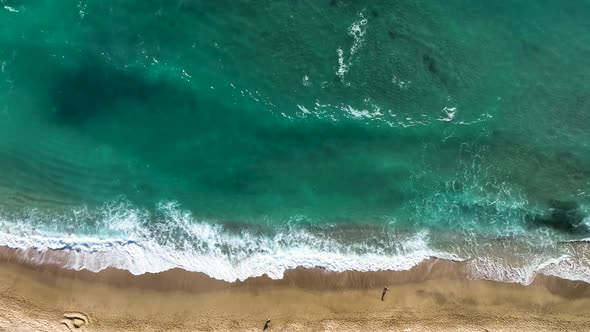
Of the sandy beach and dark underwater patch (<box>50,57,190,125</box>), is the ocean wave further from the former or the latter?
dark underwater patch (<box>50,57,190,125</box>)

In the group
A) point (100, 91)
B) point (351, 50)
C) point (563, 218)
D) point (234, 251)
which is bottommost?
point (234, 251)

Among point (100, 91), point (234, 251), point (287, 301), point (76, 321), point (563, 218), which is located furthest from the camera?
point (100, 91)

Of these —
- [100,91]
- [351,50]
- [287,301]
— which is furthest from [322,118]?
[100,91]

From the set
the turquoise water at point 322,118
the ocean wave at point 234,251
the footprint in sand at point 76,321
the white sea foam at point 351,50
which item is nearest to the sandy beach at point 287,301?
the footprint in sand at point 76,321

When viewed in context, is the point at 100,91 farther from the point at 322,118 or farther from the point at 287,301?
the point at 287,301

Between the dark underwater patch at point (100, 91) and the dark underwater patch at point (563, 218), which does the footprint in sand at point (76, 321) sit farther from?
the dark underwater patch at point (563, 218)

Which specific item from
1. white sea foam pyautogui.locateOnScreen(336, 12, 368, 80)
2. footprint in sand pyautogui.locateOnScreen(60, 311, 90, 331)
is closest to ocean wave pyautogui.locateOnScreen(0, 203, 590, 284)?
footprint in sand pyautogui.locateOnScreen(60, 311, 90, 331)
